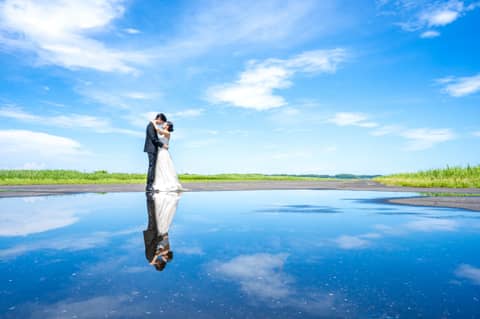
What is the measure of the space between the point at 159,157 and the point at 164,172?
72cm

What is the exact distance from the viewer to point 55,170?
118 feet

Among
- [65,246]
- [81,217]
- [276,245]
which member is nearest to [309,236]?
[276,245]

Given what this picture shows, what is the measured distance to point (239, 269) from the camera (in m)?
4.04

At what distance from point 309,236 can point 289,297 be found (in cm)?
296

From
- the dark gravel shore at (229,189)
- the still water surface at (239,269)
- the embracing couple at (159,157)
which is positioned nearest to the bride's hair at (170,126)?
the embracing couple at (159,157)

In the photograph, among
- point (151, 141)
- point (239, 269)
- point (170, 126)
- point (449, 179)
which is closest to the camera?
point (239, 269)

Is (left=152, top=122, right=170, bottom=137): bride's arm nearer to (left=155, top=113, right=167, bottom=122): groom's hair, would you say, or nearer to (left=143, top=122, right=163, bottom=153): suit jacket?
(left=143, top=122, right=163, bottom=153): suit jacket

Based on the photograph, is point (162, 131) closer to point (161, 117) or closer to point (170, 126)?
point (170, 126)

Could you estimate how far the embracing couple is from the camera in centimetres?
1570

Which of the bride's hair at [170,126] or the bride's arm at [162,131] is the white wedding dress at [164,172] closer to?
the bride's arm at [162,131]

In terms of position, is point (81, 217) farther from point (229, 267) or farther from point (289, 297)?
point (289, 297)

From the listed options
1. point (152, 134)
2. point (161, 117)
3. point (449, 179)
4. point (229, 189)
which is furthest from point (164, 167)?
point (449, 179)

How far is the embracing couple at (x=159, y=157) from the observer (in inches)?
618

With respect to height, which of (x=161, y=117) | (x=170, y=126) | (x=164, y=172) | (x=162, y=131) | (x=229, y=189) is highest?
(x=161, y=117)
